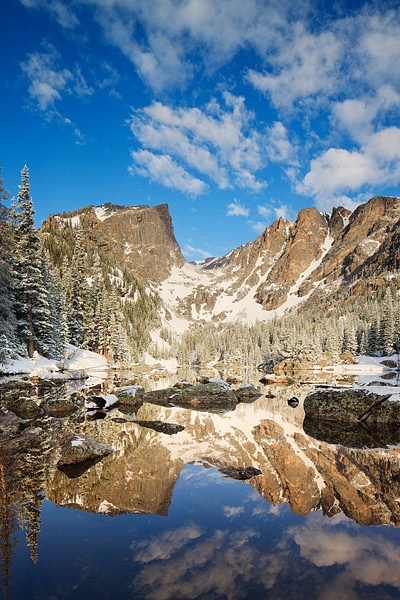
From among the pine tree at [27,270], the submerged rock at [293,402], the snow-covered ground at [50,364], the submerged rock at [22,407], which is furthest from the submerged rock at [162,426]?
the pine tree at [27,270]

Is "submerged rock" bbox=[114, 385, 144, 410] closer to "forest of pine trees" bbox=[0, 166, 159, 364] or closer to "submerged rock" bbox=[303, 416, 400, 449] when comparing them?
"forest of pine trees" bbox=[0, 166, 159, 364]

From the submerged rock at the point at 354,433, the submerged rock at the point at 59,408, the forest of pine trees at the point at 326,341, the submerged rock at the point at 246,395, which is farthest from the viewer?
the forest of pine trees at the point at 326,341

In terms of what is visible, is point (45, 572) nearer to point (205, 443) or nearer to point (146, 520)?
point (146, 520)

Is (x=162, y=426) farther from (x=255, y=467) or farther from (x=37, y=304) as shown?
(x=37, y=304)

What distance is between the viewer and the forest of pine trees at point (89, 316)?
33269mm

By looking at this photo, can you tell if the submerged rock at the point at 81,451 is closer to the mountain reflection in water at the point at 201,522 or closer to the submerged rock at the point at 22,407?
the mountain reflection in water at the point at 201,522

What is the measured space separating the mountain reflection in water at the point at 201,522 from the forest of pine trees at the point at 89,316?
2183 cm

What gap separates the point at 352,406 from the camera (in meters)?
17.4

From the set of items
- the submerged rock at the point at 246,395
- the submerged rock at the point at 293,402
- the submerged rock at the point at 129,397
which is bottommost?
the submerged rock at the point at 246,395

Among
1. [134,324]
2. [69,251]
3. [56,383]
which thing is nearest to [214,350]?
[134,324]

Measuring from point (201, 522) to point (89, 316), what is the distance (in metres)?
62.1

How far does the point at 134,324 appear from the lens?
126125mm

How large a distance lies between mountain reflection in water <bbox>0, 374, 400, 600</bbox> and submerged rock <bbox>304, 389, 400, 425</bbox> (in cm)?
517

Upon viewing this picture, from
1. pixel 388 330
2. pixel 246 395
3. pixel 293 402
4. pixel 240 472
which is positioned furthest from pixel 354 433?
pixel 388 330
